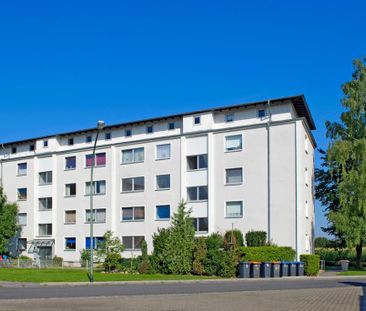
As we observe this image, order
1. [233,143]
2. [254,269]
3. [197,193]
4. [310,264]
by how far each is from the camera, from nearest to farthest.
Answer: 1. [254,269]
2. [310,264]
3. [233,143]
4. [197,193]

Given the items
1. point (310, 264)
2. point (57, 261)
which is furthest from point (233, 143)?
point (57, 261)

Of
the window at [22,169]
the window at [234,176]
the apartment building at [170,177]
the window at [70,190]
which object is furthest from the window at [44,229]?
the window at [234,176]

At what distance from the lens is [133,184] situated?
5075 cm

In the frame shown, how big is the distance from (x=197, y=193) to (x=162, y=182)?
3.68 meters

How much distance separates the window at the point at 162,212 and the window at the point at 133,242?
242cm

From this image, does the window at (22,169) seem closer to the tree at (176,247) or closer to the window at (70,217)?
the window at (70,217)

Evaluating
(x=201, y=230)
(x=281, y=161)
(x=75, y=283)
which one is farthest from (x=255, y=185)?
(x=75, y=283)

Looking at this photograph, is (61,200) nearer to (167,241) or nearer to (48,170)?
(48,170)

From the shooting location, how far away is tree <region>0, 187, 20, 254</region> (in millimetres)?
52656

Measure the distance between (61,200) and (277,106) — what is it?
23.1 m

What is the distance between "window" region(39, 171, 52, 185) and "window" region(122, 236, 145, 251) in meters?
10.8

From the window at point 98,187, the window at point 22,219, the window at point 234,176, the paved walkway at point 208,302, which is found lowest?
the paved walkway at point 208,302

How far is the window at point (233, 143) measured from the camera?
148ft

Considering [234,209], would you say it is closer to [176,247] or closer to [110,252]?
[176,247]
